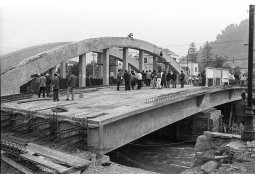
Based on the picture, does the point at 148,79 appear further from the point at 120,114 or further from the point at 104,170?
the point at 104,170

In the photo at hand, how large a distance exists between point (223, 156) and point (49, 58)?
1483 cm

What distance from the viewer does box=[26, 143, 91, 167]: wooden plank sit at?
290 inches

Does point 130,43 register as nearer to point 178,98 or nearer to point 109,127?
point 178,98

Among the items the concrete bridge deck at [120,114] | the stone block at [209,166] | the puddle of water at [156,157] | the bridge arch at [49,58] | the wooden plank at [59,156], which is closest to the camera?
the stone block at [209,166]

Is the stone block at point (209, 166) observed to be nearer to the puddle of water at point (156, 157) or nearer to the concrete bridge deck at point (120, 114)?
the concrete bridge deck at point (120, 114)

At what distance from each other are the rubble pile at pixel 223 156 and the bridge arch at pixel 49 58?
12.0 metres

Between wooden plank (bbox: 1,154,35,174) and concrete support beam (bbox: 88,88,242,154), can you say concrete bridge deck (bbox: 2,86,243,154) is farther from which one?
wooden plank (bbox: 1,154,35,174)

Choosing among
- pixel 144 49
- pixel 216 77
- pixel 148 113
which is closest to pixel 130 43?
pixel 144 49

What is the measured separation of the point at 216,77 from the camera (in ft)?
94.9

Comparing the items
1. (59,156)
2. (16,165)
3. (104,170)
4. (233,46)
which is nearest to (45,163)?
(59,156)

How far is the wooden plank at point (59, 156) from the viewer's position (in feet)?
24.2

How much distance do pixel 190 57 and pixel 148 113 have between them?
103 meters

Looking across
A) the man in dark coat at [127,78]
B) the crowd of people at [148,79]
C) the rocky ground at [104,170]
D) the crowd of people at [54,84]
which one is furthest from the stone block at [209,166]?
the crowd of people at [148,79]

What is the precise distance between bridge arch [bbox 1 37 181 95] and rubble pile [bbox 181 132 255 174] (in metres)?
12.0
